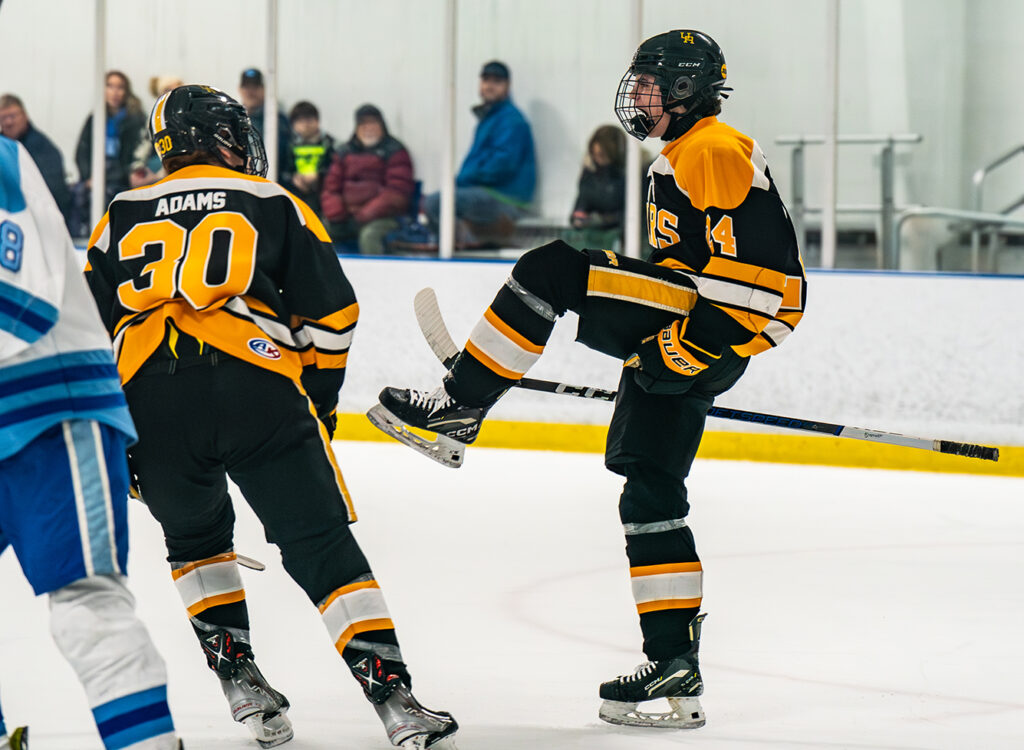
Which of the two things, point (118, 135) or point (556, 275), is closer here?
point (556, 275)

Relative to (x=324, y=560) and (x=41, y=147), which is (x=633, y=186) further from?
(x=324, y=560)

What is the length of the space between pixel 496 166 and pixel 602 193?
0.59 meters

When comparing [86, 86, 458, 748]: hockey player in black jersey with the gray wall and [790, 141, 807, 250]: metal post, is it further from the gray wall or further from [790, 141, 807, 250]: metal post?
the gray wall

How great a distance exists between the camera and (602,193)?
652 centimetres

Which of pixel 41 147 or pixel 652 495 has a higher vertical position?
pixel 41 147

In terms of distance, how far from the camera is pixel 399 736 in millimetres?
2084

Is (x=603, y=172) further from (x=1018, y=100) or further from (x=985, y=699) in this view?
(x=985, y=699)

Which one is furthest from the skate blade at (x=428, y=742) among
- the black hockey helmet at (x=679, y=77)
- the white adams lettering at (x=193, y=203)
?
the black hockey helmet at (x=679, y=77)

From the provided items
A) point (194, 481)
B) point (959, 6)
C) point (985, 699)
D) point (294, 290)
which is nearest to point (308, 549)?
point (194, 481)

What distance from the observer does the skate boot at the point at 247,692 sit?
2.23 metres

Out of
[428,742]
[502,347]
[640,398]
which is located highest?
[502,347]

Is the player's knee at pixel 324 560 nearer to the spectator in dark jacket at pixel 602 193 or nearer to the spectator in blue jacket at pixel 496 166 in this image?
the spectator in dark jacket at pixel 602 193

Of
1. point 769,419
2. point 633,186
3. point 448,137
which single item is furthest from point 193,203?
point 448,137

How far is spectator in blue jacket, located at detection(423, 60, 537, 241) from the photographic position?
265 inches
